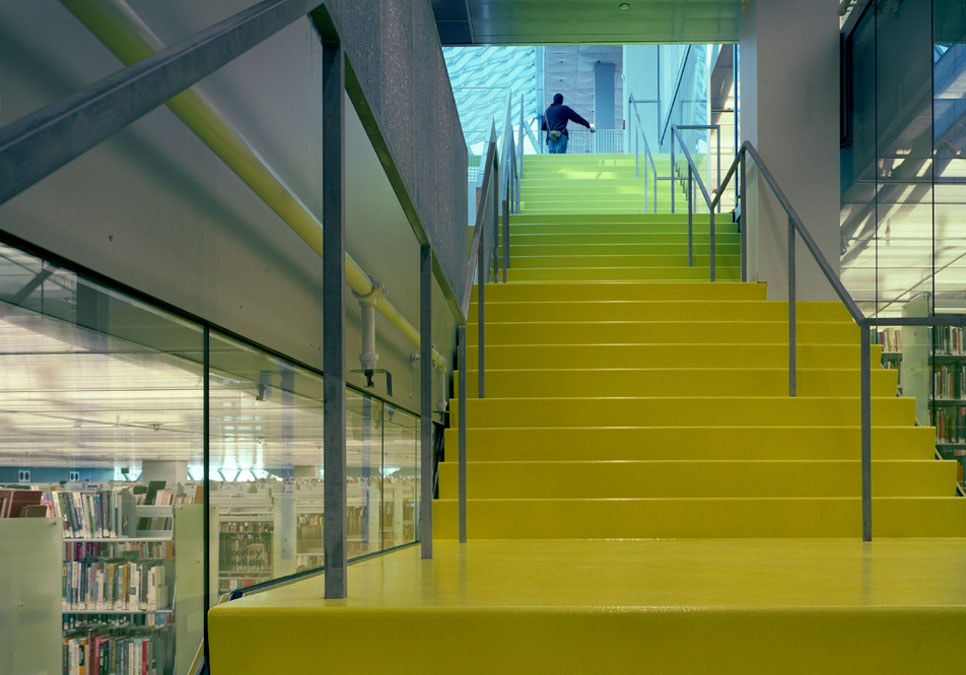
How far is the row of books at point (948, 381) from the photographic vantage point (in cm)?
438

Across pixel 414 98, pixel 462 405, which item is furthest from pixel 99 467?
pixel 462 405

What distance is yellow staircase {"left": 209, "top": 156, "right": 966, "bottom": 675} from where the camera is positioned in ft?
4.73

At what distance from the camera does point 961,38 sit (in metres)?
4.60

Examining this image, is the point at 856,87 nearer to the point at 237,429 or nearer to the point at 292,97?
the point at 292,97

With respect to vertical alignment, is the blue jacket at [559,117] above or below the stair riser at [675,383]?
above

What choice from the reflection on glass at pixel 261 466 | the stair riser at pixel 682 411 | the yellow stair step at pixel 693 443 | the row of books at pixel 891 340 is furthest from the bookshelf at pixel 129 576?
the row of books at pixel 891 340

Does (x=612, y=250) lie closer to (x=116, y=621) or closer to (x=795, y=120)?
(x=795, y=120)

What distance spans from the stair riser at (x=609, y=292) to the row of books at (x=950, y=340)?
4.91 feet

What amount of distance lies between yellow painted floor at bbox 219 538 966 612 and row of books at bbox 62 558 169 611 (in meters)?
0.25

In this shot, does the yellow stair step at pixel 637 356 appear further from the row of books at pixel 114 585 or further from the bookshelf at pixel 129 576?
the row of books at pixel 114 585

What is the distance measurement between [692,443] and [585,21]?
429 cm

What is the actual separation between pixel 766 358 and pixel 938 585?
10.2ft

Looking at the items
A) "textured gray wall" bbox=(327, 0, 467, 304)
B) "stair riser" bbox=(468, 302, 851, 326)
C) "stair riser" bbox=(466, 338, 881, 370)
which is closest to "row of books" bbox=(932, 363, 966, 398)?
"stair riser" bbox=(466, 338, 881, 370)

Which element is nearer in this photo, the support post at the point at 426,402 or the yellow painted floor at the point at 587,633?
the yellow painted floor at the point at 587,633
